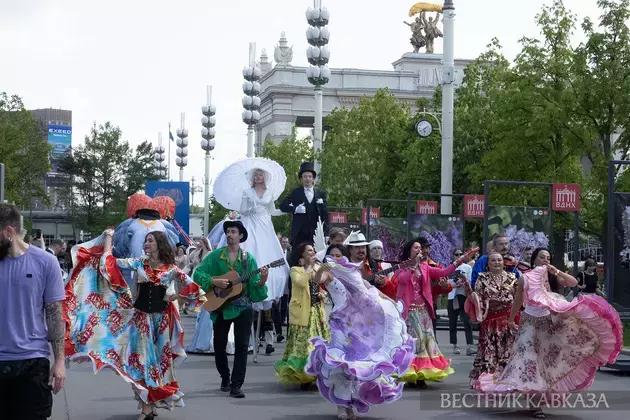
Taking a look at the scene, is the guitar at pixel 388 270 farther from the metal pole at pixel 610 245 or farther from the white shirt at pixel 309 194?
the metal pole at pixel 610 245

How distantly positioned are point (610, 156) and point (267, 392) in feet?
50.1

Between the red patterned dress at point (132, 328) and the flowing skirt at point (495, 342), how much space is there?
3226 millimetres

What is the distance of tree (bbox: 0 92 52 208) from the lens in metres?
52.6

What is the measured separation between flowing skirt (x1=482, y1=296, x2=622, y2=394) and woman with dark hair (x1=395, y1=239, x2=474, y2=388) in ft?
6.12

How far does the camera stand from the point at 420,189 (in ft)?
137

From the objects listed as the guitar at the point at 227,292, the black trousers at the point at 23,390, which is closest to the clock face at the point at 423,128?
the guitar at the point at 227,292

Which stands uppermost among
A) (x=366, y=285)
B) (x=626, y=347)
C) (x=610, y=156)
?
(x=610, y=156)

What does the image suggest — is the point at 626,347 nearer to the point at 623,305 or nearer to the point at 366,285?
the point at 623,305

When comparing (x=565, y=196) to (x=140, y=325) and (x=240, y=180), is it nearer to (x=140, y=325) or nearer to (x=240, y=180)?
(x=240, y=180)

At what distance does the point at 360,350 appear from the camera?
34.7 ft

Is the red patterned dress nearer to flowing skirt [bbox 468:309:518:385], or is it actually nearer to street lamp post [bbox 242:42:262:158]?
flowing skirt [bbox 468:309:518:385]

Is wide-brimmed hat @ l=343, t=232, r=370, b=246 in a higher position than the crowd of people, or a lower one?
higher

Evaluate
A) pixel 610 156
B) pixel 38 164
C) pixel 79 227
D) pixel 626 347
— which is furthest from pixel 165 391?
pixel 79 227

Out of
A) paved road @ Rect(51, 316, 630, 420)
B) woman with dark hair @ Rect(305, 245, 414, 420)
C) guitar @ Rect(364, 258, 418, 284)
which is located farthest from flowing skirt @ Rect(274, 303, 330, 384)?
woman with dark hair @ Rect(305, 245, 414, 420)
